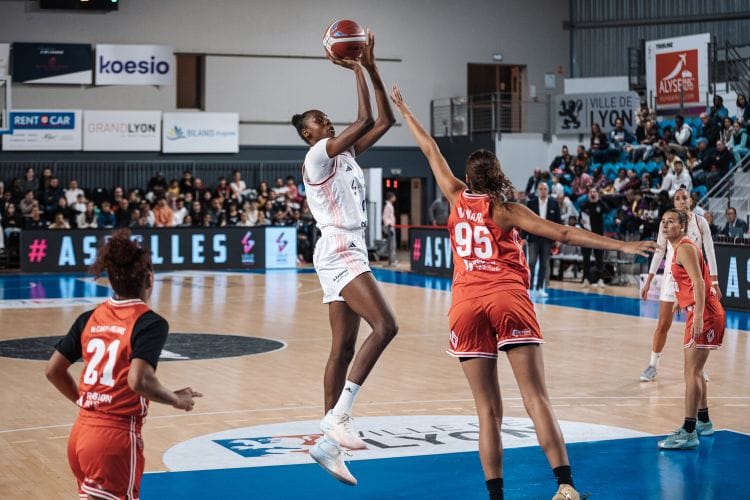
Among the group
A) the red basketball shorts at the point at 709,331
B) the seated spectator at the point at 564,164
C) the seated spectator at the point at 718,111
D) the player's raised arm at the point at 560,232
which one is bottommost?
the red basketball shorts at the point at 709,331

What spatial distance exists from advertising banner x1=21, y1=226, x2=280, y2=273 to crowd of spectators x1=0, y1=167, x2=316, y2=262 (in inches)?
12.5

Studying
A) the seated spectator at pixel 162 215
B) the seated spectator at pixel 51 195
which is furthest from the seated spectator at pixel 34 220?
the seated spectator at pixel 162 215

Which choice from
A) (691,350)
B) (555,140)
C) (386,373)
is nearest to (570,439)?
(691,350)

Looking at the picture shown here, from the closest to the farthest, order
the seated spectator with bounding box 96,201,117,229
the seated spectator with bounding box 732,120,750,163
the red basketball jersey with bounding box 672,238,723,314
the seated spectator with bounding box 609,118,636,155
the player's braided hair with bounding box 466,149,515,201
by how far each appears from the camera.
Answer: the player's braided hair with bounding box 466,149,515,201 → the red basketball jersey with bounding box 672,238,723,314 → the seated spectator with bounding box 732,120,750,163 → the seated spectator with bounding box 96,201,117,229 → the seated spectator with bounding box 609,118,636,155

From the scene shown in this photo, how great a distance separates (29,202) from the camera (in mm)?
26656

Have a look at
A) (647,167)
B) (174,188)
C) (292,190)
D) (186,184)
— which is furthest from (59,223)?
(647,167)

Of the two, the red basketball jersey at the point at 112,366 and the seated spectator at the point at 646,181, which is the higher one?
the seated spectator at the point at 646,181

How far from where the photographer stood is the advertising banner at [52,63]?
31.6 metres

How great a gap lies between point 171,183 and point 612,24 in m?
15.7

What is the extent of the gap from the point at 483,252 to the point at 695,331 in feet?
7.92

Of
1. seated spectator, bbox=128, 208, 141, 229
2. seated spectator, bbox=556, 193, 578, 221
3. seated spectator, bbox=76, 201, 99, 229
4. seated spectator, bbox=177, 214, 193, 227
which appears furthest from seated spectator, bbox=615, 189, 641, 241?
seated spectator, bbox=76, 201, 99, 229

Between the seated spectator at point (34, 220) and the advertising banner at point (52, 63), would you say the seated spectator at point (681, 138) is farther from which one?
the advertising banner at point (52, 63)

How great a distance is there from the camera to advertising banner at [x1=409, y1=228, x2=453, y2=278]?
80.5ft

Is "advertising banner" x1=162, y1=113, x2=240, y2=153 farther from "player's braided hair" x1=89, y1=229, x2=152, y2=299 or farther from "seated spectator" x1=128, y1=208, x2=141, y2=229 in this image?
"player's braided hair" x1=89, y1=229, x2=152, y2=299
